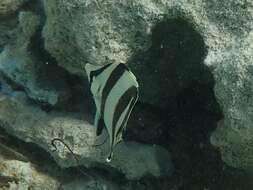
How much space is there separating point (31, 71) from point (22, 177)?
871mm

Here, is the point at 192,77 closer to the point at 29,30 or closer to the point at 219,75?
the point at 219,75

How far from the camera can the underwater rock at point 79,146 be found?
3.22m

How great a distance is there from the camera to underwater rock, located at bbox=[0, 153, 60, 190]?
10.5 ft

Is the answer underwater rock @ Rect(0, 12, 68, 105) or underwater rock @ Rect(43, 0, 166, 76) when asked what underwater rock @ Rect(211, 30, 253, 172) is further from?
underwater rock @ Rect(0, 12, 68, 105)

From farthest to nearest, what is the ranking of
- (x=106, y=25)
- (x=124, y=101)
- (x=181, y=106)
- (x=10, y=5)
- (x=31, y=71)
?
(x=10, y=5), (x=31, y=71), (x=181, y=106), (x=106, y=25), (x=124, y=101)

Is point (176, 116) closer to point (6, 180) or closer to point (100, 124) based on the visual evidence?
point (6, 180)

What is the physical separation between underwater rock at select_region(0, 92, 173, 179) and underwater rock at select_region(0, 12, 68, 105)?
15cm

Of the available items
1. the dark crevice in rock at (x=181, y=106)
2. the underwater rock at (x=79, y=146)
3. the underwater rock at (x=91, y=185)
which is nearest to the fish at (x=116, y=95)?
the dark crevice in rock at (x=181, y=106)

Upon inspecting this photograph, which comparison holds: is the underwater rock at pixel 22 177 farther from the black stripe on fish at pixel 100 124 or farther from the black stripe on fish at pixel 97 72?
the black stripe on fish at pixel 97 72

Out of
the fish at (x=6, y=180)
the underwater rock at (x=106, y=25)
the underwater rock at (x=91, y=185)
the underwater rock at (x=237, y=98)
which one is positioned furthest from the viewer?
the underwater rock at (x=91, y=185)

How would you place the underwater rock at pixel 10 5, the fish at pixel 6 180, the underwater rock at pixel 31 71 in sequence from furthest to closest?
the underwater rock at pixel 10 5 < the underwater rock at pixel 31 71 < the fish at pixel 6 180

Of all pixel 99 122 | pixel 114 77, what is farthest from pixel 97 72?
pixel 99 122

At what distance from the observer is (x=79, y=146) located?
128 inches

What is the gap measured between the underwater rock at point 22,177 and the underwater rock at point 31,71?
0.55 metres
